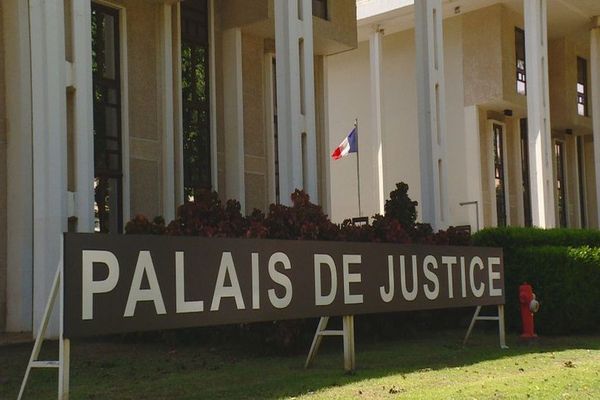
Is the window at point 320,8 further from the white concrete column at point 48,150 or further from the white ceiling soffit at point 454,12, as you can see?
the white concrete column at point 48,150

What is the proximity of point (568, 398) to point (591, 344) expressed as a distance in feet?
19.5

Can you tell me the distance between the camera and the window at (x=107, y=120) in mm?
16375

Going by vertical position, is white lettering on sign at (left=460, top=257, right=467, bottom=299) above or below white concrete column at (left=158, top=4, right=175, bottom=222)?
below

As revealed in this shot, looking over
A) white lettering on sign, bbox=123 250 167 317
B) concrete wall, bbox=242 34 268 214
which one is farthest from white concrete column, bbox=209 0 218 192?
white lettering on sign, bbox=123 250 167 317

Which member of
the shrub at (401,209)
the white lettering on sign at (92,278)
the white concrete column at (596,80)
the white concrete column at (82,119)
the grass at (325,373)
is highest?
the white concrete column at (596,80)

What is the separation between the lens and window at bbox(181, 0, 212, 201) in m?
18.5

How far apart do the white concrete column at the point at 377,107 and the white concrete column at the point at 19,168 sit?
1552cm

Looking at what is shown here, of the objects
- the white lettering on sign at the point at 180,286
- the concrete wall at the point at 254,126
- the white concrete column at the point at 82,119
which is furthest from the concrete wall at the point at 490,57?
the white lettering on sign at the point at 180,286

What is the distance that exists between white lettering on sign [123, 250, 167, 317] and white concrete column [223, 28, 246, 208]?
41.8 ft

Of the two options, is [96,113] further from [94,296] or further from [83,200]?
[94,296]

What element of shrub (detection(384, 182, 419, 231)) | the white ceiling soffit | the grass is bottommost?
the grass

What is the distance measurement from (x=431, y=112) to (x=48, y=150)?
→ 9.00 m

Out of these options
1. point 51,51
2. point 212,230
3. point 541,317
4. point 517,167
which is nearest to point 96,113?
point 51,51

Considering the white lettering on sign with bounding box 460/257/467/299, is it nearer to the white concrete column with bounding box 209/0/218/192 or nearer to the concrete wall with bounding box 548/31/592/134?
the white concrete column with bounding box 209/0/218/192
